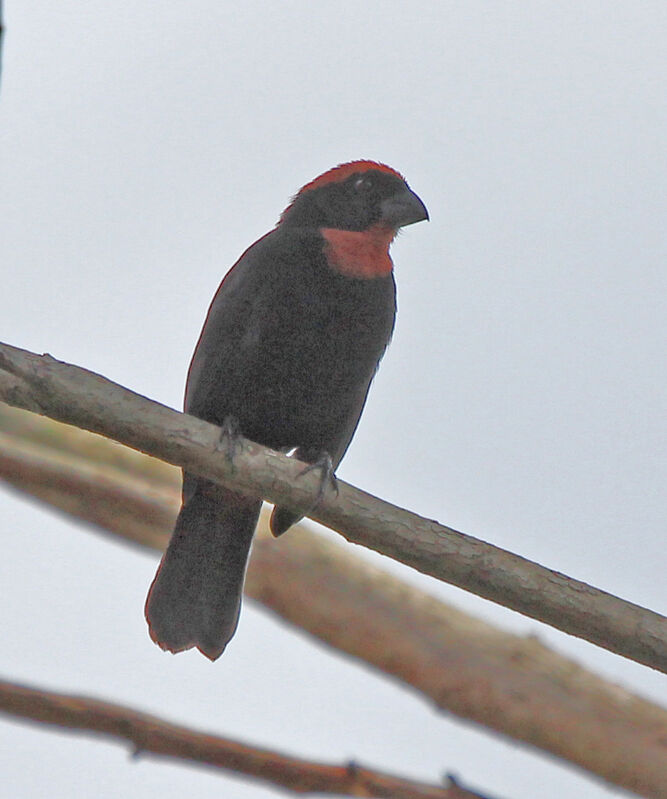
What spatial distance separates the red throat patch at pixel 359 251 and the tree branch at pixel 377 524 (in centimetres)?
117

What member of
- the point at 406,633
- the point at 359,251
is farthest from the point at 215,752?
the point at 359,251

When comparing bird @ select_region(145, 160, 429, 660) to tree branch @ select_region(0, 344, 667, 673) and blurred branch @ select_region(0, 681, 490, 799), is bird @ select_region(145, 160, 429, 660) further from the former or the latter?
tree branch @ select_region(0, 344, 667, 673)

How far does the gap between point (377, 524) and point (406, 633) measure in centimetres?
239

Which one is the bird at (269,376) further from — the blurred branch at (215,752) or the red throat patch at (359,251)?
the blurred branch at (215,752)

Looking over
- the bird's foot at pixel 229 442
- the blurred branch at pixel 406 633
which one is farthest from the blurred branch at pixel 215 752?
the bird's foot at pixel 229 442

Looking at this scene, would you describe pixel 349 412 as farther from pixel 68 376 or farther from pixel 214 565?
pixel 68 376

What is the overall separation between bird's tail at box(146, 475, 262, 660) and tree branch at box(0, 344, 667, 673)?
1125mm

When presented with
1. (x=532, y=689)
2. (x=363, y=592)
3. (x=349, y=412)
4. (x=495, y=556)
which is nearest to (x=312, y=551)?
(x=363, y=592)

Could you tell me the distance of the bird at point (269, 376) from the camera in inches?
164

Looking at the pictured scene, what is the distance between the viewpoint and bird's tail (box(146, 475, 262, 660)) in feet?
13.9

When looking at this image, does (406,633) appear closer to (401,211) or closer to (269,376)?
(269,376)

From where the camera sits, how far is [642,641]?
10.4 ft

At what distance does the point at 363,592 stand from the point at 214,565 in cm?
136

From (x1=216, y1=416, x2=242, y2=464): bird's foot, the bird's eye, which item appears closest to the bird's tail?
(x1=216, y1=416, x2=242, y2=464): bird's foot
